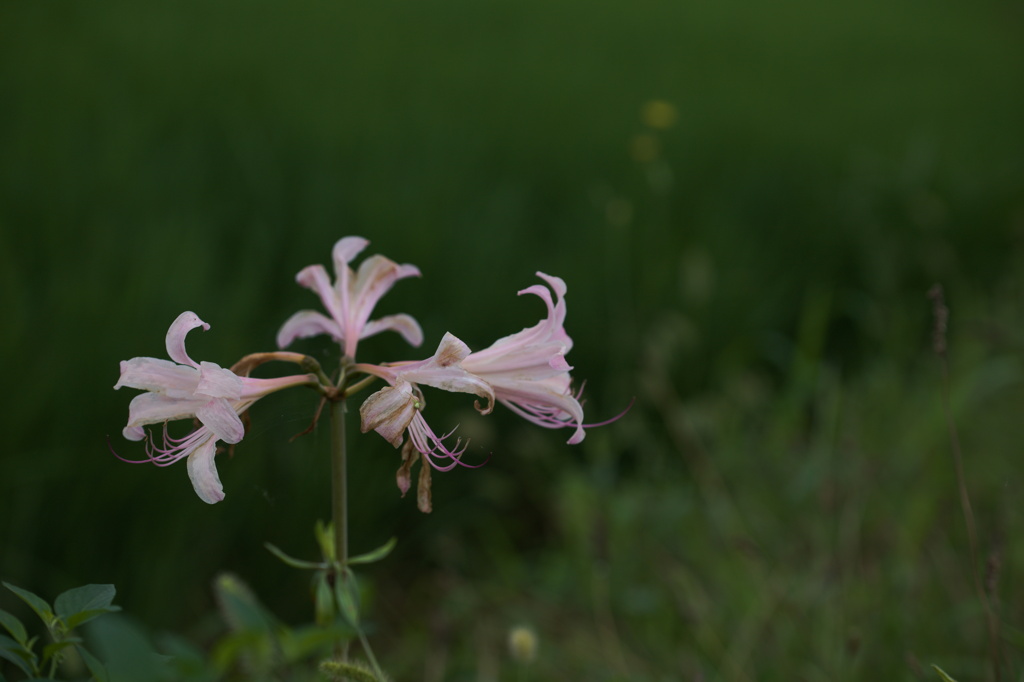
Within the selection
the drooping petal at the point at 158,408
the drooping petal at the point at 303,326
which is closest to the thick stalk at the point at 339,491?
the drooping petal at the point at 158,408

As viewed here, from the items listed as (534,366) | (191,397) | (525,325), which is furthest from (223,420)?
(525,325)

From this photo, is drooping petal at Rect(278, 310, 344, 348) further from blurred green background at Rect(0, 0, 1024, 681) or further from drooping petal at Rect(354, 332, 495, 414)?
blurred green background at Rect(0, 0, 1024, 681)

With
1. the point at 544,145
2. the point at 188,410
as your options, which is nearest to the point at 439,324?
the point at 188,410

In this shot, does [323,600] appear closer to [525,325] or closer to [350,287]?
[350,287]

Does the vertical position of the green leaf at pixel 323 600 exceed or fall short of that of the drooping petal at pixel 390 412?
it falls short

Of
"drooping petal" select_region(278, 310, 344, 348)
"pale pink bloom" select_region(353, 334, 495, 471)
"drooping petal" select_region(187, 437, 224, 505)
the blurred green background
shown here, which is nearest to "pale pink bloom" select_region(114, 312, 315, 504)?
"drooping petal" select_region(187, 437, 224, 505)

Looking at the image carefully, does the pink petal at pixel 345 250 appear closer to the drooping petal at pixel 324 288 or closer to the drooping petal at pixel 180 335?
the drooping petal at pixel 324 288
